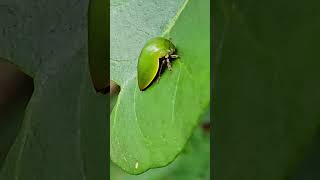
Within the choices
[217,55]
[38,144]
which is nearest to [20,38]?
[38,144]

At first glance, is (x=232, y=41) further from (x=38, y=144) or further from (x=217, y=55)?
(x=38, y=144)

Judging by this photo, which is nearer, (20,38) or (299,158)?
(299,158)

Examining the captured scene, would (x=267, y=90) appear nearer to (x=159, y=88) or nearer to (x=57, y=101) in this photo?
(x=159, y=88)

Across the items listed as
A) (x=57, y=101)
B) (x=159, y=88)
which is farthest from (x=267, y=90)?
(x=57, y=101)

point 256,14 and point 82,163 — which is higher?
point 256,14

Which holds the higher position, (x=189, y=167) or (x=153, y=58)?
(x=153, y=58)
